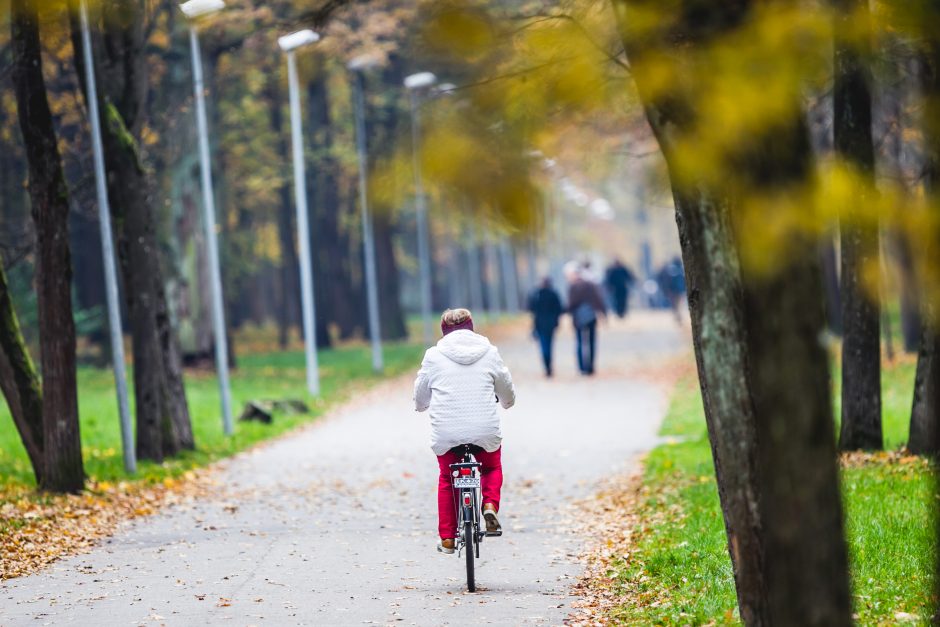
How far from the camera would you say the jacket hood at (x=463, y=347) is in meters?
9.45

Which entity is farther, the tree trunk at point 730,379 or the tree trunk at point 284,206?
the tree trunk at point 284,206

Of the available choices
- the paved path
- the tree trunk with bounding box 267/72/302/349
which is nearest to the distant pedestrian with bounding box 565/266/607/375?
the paved path

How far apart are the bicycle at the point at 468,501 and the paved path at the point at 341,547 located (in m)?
0.29

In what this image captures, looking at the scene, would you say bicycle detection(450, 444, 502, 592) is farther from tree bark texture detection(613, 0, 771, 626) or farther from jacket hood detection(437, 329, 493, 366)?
tree bark texture detection(613, 0, 771, 626)

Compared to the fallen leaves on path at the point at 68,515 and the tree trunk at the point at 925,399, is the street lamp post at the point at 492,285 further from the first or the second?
the tree trunk at the point at 925,399

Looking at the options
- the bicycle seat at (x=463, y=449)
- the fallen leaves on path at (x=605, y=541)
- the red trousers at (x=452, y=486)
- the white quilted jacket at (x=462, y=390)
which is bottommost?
the fallen leaves on path at (x=605, y=541)

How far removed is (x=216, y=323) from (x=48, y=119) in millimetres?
7612

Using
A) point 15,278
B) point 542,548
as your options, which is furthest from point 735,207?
point 15,278

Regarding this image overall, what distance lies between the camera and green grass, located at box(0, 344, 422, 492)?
16969 mm

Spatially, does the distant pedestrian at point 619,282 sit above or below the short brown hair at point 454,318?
below

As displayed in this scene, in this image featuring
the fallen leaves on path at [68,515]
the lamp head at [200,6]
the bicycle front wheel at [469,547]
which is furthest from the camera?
the lamp head at [200,6]

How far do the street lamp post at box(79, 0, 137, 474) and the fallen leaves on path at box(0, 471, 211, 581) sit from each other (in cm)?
68

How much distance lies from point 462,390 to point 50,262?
6.32 meters

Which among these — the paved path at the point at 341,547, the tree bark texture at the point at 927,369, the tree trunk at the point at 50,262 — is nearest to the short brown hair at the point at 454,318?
the paved path at the point at 341,547
